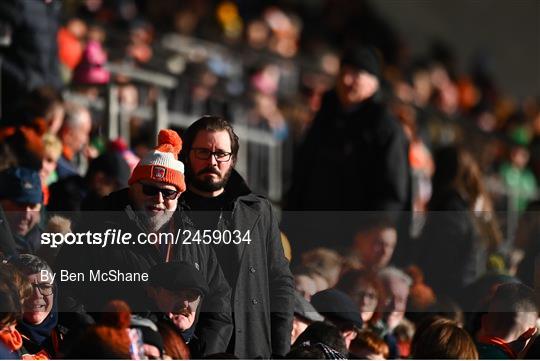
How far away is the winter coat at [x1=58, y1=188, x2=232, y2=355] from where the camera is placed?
20.5ft

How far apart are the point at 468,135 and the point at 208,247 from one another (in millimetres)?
12085

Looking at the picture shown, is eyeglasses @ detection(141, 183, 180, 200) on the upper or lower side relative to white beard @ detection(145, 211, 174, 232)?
upper

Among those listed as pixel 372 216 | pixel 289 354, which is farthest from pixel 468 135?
pixel 289 354

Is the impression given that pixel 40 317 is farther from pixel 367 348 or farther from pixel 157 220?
pixel 367 348

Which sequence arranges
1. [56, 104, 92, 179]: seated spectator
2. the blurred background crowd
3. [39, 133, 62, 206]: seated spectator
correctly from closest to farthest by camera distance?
the blurred background crowd, [39, 133, 62, 206]: seated spectator, [56, 104, 92, 179]: seated spectator

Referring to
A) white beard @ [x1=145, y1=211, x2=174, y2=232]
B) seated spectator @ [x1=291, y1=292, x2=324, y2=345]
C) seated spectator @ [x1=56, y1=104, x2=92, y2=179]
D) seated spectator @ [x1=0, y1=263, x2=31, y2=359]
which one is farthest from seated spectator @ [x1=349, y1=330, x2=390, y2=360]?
seated spectator @ [x1=56, y1=104, x2=92, y2=179]

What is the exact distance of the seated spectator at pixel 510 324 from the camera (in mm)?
7160

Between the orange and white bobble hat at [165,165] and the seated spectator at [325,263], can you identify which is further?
the seated spectator at [325,263]

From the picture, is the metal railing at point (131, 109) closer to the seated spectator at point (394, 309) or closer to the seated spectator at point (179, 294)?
the seated spectator at point (394, 309)

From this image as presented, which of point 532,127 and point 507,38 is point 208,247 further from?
point 507,38

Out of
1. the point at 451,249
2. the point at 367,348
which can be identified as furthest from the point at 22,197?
the point at 451,249

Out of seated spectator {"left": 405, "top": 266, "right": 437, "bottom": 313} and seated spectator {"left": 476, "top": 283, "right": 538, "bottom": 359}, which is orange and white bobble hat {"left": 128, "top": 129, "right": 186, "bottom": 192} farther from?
seated spectator {"left": 405, "top": 266, "right": 437, "bottom": 313}

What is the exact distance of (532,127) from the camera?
22.8 m

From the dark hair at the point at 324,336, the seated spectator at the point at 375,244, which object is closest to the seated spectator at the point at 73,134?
the seated spectator at the point at 375,244
